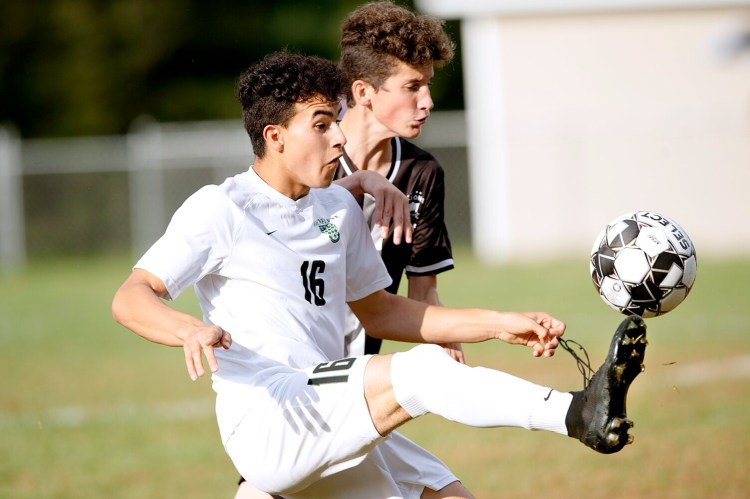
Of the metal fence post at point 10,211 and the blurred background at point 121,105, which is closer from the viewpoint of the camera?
the metal fence post at point 10,211

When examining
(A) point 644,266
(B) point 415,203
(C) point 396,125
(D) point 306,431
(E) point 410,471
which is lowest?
(E) point 410,471

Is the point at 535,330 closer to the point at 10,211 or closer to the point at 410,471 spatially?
the point at 410,471

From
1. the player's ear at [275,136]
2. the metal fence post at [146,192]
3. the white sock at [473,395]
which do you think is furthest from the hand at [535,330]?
the metal fence post at [146,192]

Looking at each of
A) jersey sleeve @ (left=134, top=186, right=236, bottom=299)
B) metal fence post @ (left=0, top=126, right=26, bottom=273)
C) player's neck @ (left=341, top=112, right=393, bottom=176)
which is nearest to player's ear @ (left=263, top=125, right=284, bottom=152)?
jersey sleeve @ (left=134, top=186, right=236, bottom=299)

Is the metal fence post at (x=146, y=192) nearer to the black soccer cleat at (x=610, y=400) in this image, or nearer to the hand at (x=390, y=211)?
the hand at (x=390, y=211)

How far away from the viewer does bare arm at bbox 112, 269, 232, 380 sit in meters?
3.44

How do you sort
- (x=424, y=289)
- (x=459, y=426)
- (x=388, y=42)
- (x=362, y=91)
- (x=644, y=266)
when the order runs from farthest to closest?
1. (x=459, y=426)
2. (x=424, y=289)
3. (x=362, y=91)
4. (x=388, y=42)
5. (x=644, y=266)

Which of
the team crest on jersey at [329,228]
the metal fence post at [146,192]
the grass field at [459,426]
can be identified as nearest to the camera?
the team crest on jersey at [329,228]

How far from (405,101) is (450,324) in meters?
1.26

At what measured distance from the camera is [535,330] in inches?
165

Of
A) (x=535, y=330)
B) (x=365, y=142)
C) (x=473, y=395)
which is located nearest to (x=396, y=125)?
(x=365, y=142)

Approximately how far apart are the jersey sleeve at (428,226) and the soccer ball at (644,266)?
1.06 m

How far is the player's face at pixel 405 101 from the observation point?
5.24 metres

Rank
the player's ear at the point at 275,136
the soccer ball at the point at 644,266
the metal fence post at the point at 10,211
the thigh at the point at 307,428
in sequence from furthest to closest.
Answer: the metal fence post at the point at 10,211 → the soccer ball at the point at 644,266 → the player's ear at the point at 275,136 → the thigh at the point at 307,428
